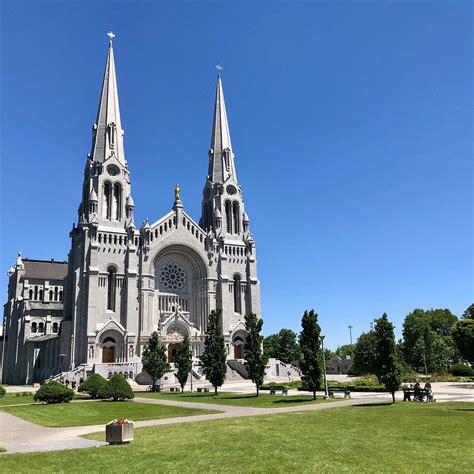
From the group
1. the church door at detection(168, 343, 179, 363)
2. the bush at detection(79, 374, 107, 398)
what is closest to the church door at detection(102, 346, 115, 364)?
the church door at detection(168, 343, 179, 363)

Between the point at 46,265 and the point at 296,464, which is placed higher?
the point at 46,265

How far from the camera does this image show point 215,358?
4484cm

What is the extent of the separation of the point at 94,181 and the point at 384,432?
6293 centimetres

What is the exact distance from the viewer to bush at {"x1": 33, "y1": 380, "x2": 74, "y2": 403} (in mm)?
35619

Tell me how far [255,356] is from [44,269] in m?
64.8

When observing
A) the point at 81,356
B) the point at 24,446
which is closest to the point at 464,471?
the point at 24,446

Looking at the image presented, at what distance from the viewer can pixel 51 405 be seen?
112 ft

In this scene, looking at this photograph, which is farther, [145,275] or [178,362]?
[145,275]

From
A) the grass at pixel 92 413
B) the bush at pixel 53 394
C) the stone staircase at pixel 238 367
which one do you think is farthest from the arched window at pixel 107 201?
the grass at pixel 92 413

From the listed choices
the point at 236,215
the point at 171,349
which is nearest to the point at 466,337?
the point at 171,349

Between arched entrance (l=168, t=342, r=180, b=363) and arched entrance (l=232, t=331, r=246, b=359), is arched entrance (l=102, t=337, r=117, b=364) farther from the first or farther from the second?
arched entrance (l=232, t=331, r=246, b=359)

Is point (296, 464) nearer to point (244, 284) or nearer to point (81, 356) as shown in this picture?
point (81, 356)

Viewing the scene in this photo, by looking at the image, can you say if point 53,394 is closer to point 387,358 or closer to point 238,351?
point 387,358

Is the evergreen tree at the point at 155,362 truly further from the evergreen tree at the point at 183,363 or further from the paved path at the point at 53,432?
the paved path at the point at 53,432
